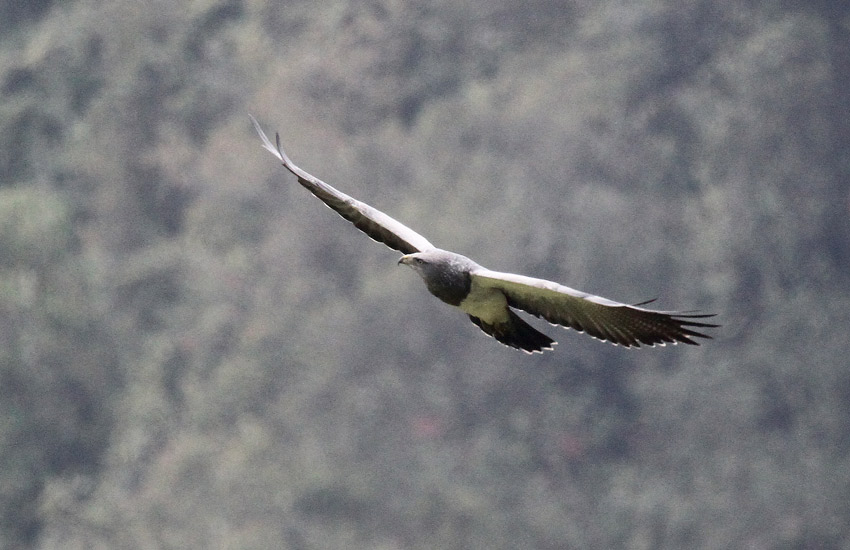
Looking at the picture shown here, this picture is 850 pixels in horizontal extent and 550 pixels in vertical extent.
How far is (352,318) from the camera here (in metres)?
38.7

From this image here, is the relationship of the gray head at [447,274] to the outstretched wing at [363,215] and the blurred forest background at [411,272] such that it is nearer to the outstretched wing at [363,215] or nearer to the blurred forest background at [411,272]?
the outstretched wing at [363,215]

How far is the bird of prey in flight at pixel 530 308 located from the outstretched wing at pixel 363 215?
144 mm

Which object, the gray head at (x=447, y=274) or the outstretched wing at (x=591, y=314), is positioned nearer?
the outstretched wing at (x=591, y=314)

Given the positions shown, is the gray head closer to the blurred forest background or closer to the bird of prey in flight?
the bird of prey in flight

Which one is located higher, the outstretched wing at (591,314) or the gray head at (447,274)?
the gray head at (447,274)

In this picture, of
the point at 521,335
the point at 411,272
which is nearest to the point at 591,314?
the point at 521,335

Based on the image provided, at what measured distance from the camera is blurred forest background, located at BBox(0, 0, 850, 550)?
36.3 meters

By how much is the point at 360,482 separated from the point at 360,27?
1652cm

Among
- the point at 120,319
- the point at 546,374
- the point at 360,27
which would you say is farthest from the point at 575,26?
the point at 120,319

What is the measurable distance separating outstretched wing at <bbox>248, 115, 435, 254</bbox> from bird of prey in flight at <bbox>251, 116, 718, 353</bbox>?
14 centimetres

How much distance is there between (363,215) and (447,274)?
Answer: 1.18 meters

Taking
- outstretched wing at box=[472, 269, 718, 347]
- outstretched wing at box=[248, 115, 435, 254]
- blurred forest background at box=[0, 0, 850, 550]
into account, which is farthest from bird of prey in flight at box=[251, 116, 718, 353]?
blurred forest background at box=[0, 0, 850, 550]

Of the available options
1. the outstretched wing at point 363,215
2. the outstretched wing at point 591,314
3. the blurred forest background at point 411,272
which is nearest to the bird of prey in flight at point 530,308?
the outstretched wing at point 591,314

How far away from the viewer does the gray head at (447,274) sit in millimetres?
7957
